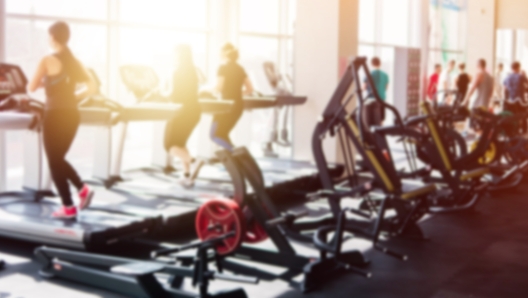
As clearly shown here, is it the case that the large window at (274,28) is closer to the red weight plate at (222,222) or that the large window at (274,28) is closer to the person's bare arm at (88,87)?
the person's bare arm at (88,87)

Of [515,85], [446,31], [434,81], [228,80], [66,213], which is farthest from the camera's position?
[446,31]

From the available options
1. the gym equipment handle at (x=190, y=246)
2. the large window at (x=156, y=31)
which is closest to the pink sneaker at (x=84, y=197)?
the gym equipment handle at (x=190, y=246)

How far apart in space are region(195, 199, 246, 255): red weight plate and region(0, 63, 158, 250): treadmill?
589 mm

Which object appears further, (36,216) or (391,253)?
(36,216)

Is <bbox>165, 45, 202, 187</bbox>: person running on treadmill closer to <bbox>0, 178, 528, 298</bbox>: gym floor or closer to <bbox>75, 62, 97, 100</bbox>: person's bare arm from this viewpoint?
<bbox>75, 62, 97, 100</bbox>: person's bare arm

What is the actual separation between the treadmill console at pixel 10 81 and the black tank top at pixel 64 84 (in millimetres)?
895

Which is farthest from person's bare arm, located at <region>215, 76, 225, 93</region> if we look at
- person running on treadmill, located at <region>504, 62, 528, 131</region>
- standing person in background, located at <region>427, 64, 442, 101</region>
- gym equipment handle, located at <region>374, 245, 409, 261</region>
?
standing person in background, located at <region>427, 64, 442, 101</region>

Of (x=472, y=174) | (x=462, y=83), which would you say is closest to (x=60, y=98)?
(x=472, y=174)

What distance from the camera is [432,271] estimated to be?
14.6ft

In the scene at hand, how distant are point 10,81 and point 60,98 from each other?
3.26 ft

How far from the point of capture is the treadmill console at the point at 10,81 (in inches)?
212

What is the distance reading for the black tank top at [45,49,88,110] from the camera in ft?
15.4

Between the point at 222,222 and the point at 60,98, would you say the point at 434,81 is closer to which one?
the point at 222,222

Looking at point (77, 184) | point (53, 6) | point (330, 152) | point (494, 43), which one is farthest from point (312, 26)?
point (494, 43)
